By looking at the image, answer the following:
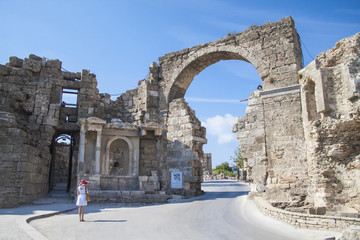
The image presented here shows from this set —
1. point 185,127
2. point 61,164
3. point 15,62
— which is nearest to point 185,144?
point 185,127

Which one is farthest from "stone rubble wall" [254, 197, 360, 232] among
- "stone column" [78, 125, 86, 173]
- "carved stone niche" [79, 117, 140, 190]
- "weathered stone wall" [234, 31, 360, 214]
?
"stone column" [78, 125, 86, 173]

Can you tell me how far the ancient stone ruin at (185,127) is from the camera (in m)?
9.30

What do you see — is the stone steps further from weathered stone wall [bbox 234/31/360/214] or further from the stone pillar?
weathered stone wall [bbox 234/31/360/214]

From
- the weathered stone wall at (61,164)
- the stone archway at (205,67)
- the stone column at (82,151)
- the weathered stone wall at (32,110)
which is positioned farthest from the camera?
the weathered stone wall at (61,164)

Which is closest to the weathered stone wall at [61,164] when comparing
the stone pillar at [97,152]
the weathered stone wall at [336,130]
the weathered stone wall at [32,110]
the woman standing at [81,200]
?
the weathered stone wall at [32,110]

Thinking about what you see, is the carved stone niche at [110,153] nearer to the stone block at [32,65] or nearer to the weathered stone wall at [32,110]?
the weathered stone wall at [32,110]

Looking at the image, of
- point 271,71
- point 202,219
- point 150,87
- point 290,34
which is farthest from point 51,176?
point 290,34

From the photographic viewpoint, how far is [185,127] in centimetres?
1402

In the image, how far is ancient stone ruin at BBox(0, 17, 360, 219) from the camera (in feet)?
30.5

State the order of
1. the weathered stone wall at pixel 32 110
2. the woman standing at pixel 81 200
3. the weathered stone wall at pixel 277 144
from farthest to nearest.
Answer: the weathered stone wall at pixel 32 110
the weathered stone wall at pixel 277 144
the woman standing at pixel 81 200

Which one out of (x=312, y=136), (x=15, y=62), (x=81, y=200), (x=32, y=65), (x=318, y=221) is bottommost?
(x=318, y=221)

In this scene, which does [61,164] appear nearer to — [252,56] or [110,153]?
[110,153]

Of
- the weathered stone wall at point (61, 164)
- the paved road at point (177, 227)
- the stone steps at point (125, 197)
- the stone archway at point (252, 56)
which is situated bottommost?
the paved road at point (177, 227)

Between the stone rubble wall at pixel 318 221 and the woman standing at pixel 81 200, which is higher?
the woman standing at pixel 81 200
